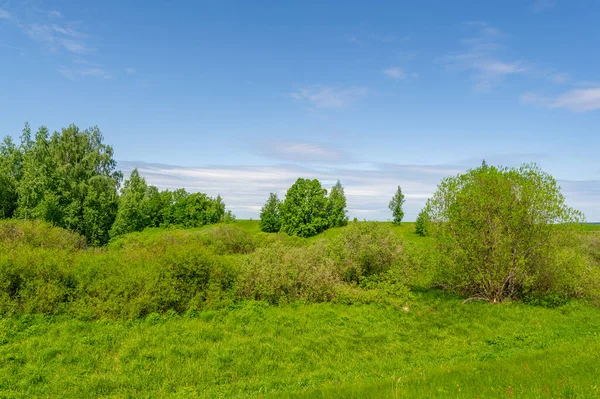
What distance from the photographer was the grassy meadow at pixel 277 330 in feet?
38.4

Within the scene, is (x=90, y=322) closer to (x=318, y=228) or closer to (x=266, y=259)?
(x=266, y=259)

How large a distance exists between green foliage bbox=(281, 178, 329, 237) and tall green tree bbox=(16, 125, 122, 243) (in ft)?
118

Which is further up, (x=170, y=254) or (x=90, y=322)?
(x=170, y=254)

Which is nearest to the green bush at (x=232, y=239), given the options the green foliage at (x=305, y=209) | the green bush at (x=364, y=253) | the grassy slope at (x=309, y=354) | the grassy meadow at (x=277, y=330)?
the green foliage at (x=305, y=209)

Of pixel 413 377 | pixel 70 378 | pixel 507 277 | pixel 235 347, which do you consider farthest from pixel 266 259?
pixel 507 277

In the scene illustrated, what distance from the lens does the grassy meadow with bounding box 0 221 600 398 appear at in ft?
38.4

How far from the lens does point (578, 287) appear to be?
915 inches

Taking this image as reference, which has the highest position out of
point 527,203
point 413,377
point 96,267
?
point 527,203

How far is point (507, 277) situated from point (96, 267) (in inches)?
947

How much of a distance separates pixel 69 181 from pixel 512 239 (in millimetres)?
67080

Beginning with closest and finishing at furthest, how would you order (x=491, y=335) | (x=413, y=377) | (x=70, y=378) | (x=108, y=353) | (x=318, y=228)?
(x=413, y=377) → (x=70, y=378) → (x=108, y=353) → (x=491, y=335) → (x=318, y=228)

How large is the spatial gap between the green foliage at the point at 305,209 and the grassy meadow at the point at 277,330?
55476 millimetres

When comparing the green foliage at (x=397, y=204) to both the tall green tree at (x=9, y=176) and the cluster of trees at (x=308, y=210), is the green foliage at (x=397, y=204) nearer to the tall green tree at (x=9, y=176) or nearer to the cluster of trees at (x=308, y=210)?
the cluster of trees at (x=308, y=210)

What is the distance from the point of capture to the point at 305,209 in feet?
274
